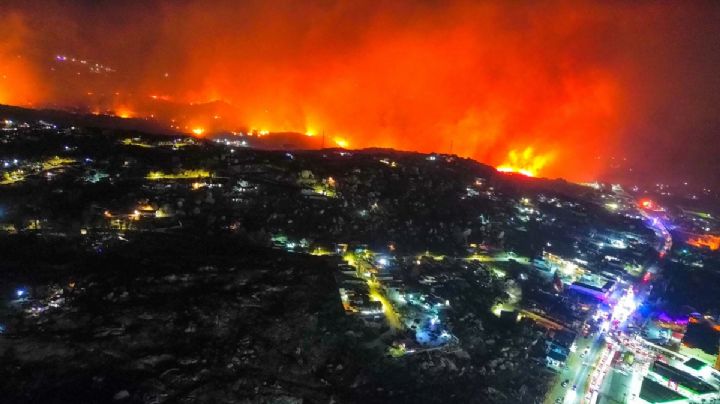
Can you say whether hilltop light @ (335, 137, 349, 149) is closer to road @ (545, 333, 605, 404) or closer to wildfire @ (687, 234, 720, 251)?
wildfire @ (687, 234, 720, 251)

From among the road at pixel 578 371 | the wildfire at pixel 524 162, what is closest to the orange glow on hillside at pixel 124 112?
the wildfire at pixel 524 162

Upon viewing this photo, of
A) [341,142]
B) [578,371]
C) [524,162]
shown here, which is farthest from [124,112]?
[578,371]

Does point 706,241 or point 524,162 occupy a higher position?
point 524,162

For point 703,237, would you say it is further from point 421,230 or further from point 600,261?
point 421,230

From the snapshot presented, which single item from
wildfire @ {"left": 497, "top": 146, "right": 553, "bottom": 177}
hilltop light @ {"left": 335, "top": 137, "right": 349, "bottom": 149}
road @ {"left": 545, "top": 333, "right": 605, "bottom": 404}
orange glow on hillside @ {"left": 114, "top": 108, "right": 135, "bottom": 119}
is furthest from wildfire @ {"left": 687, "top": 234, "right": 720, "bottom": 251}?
orange glow on hillside @ {"left": 114, "top": 108, "right": 135, "bottom": 119}

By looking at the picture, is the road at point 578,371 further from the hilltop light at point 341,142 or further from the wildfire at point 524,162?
the hilltop light at point 341,142

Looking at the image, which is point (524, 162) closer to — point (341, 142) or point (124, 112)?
point (341, 142)
